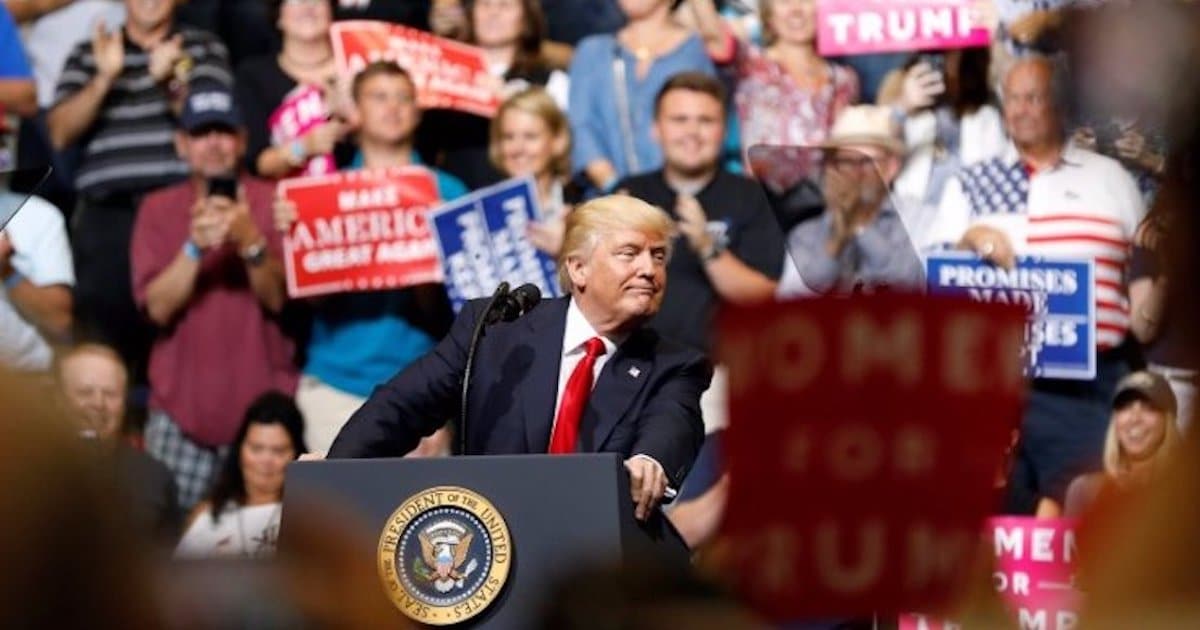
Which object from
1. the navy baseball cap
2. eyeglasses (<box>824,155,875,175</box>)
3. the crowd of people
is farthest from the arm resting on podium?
the navy baseball cap

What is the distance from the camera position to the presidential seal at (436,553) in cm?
335

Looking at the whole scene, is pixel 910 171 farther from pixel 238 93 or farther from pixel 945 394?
pixel 945 394

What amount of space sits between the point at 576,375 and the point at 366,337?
290 centimetres

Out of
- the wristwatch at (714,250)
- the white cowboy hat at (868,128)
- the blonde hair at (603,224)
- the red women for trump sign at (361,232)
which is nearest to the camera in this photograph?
the blonde hair at (603,224)

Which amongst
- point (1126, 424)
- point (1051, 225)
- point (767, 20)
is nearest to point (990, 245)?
point (1051, 225)

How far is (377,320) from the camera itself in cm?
689

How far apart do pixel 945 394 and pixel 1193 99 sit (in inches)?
66.6

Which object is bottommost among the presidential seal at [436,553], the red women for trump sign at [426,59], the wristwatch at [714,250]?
the presidential seal at [436,553]

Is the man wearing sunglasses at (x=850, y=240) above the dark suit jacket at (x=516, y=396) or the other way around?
above

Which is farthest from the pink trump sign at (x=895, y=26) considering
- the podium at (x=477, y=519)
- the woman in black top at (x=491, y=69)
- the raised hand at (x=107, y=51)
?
the podium at (x=477, y=519)

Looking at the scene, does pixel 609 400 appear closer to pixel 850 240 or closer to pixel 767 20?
pixel 850 240

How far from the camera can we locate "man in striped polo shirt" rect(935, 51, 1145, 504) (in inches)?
246

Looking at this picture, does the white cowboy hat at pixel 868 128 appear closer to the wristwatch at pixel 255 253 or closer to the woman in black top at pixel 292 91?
the woman in black top at pixel 292 91

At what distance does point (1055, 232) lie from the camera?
656 centimetres
